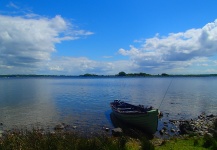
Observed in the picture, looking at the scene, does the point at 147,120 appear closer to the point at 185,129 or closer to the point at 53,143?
the point at 185,129

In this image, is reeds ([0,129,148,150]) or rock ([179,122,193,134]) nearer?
reeds ([0,129,148,150])

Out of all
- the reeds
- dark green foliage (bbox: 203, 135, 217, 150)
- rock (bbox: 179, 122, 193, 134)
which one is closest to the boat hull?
rock (bbox: 179, 122, 193, 134)

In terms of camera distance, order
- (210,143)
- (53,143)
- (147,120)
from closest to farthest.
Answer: (53,143), (210,143), (147,120)

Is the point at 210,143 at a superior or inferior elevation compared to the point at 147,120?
superior

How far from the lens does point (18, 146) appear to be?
375 inches

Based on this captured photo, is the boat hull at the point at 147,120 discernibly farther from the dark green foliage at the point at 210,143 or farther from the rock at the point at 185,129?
the dark green foliage at the point at 210,143

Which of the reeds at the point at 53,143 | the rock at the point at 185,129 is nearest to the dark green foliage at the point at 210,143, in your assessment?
the reeds at the point at 53,143

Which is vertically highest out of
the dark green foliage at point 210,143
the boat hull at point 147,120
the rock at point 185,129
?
the dark green foliage at point 210,143

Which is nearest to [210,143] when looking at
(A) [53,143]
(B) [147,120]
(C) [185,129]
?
(A) [53,143]

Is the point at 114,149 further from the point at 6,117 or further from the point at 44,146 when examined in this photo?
the point at 6,117

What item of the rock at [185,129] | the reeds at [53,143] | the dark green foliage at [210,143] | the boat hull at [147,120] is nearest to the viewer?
the reeds at [53,143]

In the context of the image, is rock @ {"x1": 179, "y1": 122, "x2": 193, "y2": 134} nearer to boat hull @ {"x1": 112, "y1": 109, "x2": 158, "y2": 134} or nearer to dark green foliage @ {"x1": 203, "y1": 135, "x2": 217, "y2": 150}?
boat hull @ {"x1": 112, "y1": 109, "x2": 158, "y2": 134}

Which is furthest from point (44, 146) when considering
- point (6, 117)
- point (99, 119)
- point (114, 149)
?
point (6, 117)

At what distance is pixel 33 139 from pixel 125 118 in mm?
15809
